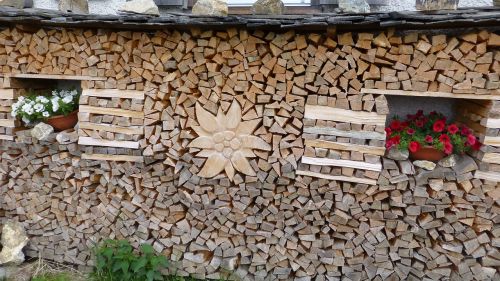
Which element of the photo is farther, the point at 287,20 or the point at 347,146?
the point at 347,146

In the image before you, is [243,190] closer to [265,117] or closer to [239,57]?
[265,117]

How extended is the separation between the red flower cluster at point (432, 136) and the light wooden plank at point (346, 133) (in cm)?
16

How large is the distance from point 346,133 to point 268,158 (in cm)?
66

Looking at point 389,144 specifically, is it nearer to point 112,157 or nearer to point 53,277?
point 112,157

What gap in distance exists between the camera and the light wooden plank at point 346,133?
8.84 feet

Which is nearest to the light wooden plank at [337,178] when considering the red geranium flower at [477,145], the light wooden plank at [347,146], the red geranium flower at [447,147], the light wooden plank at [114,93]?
the light wooden plank at [347,146]

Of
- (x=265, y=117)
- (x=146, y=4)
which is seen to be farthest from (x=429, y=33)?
(x=146, y=4)

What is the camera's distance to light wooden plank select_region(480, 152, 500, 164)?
2.63 metres

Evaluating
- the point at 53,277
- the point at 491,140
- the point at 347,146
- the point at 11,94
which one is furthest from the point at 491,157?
the point at 11,94

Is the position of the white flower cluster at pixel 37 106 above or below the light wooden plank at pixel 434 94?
below

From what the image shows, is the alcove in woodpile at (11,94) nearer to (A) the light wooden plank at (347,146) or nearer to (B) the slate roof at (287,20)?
(B) the slate roof at (287,20)

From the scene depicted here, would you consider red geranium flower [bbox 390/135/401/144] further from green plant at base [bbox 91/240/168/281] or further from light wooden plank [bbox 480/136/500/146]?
green plant at base [bbox 91/240/168/281]

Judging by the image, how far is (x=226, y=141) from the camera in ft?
9.70

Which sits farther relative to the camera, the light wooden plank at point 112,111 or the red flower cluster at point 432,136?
the light wooden plank at point 112,111
